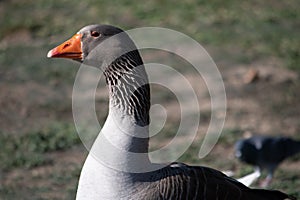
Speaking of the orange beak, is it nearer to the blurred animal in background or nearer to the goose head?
the goose head

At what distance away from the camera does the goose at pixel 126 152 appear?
12.5 ft

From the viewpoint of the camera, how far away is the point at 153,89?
7246 mm

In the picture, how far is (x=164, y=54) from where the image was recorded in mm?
8039

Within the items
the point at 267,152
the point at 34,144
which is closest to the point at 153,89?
the point at 34,144

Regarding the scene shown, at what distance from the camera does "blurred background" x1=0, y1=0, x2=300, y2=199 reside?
5844mm

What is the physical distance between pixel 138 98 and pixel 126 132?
25cm

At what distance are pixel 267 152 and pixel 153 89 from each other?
6.85 ft

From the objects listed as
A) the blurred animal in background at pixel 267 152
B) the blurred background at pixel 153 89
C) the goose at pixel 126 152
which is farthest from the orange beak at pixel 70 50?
the blurred animal in background at pixel 267 152

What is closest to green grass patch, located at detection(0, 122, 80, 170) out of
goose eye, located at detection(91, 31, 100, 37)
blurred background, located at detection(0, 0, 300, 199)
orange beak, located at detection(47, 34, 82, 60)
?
blurred background, located at detection(0, 0, 300, 199)

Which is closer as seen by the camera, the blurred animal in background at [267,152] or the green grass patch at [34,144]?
the blurred animal in background at [267,152]

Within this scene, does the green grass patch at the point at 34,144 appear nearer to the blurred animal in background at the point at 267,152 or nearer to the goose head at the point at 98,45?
the blurred animal in background at the point at 267,152

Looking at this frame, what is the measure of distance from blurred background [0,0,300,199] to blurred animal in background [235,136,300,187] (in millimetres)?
169

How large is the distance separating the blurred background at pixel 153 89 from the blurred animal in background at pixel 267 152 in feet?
0.55

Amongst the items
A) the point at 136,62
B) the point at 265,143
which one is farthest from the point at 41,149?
the point at 136,62
